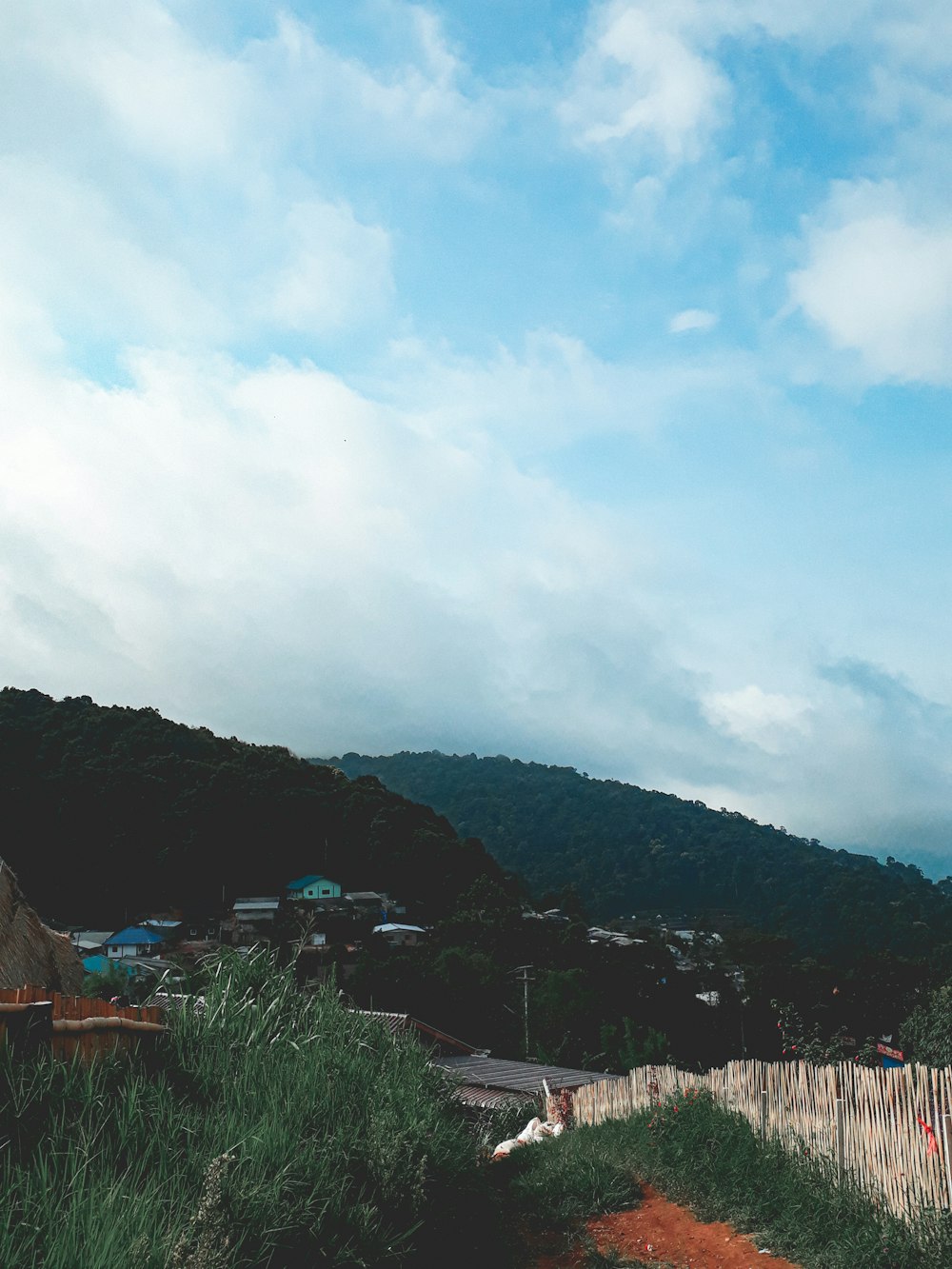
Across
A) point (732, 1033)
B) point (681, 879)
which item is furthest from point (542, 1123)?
point (681, 879)

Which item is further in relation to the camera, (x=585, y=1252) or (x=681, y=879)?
(x=681, y=879)

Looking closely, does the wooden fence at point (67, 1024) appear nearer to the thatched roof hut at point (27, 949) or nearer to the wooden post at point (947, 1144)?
the thatched roof hut at point (27, 949)

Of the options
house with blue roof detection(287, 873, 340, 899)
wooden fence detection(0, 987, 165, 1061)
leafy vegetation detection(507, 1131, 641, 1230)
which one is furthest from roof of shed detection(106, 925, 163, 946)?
wooden fence detection(0, 987, 165, 1061)

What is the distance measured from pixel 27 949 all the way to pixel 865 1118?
6123 mm

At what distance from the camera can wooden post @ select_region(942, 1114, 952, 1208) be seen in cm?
650

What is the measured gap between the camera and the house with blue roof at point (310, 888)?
56.2m

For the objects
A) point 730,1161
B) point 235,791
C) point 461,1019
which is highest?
point 235,791

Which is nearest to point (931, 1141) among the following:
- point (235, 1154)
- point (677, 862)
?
point (235, 1154)

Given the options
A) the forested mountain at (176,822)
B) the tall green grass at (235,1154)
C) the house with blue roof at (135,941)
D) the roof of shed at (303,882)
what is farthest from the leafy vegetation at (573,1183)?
the roof of shed at (303,882)

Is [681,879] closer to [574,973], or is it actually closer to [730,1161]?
[574,973]

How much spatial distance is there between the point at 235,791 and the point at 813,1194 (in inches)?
1918

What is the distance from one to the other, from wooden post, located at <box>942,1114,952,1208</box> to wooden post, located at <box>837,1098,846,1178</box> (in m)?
1.36

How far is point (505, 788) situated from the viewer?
109 meters

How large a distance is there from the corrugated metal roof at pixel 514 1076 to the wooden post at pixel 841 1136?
512 inches
